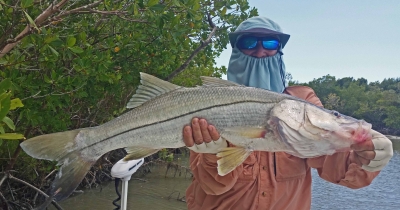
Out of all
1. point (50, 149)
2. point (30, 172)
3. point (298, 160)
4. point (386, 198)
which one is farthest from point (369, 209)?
point (50, 149)

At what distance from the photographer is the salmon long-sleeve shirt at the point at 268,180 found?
7.70 ft

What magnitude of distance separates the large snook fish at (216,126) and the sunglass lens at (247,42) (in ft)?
1.74

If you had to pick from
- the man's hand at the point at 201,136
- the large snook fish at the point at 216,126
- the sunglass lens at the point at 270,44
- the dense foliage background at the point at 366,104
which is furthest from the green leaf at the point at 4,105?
the dense foliage background at the point at 366,104

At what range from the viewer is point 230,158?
7.46ft

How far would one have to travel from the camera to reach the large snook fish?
2189mm

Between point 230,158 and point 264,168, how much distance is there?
308mm

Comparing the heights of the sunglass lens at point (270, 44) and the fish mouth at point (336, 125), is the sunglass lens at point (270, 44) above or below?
above

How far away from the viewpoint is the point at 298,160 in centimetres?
250

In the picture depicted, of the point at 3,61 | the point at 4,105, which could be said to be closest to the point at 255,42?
the point at 4,105

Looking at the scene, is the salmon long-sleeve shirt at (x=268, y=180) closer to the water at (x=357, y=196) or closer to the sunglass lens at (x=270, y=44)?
the sunglass lens at (x=270, y=44)

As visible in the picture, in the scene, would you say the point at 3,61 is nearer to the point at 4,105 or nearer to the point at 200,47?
the point at 4,105

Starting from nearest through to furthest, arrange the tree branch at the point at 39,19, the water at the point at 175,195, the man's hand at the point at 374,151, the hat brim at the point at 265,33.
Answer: the man's hand at the point at 374,151 → the hat brim at the point at 265,33 → the tree branch at the point at 39,19 → the water at the point at 175,195

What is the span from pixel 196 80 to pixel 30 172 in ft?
22.0

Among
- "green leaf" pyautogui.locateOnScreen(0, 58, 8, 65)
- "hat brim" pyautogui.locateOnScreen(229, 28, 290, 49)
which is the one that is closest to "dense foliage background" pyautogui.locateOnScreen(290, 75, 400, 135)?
"hat brim" pyautogui.locateOnScreen(229, 28, 290, 49)
